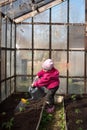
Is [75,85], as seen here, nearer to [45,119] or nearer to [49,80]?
[49,80]

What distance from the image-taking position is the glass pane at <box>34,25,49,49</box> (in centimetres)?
970

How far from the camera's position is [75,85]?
31.6ft

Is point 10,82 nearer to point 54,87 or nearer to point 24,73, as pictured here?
point 24,73

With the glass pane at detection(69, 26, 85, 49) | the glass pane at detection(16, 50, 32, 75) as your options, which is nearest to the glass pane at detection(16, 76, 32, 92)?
the glass pane at detection(16, 50, 32, 75)

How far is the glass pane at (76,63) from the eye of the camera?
9633mm

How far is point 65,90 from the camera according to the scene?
9.63 metres

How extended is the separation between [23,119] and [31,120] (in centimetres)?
18

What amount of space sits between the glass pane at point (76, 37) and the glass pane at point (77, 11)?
0.73 ft

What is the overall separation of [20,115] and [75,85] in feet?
10.8

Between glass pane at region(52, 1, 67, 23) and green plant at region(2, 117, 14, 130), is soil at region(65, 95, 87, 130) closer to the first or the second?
green plant at region(2, 117, 14, 130)

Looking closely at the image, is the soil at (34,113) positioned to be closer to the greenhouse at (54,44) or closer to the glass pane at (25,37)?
the greenhouse at (54,44)

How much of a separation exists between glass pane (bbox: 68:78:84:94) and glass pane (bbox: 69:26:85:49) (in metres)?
0.93

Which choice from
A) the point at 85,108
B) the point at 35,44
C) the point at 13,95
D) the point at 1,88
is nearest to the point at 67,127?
the point at 85,108

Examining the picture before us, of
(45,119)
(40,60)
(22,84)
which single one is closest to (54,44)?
(40,60)
